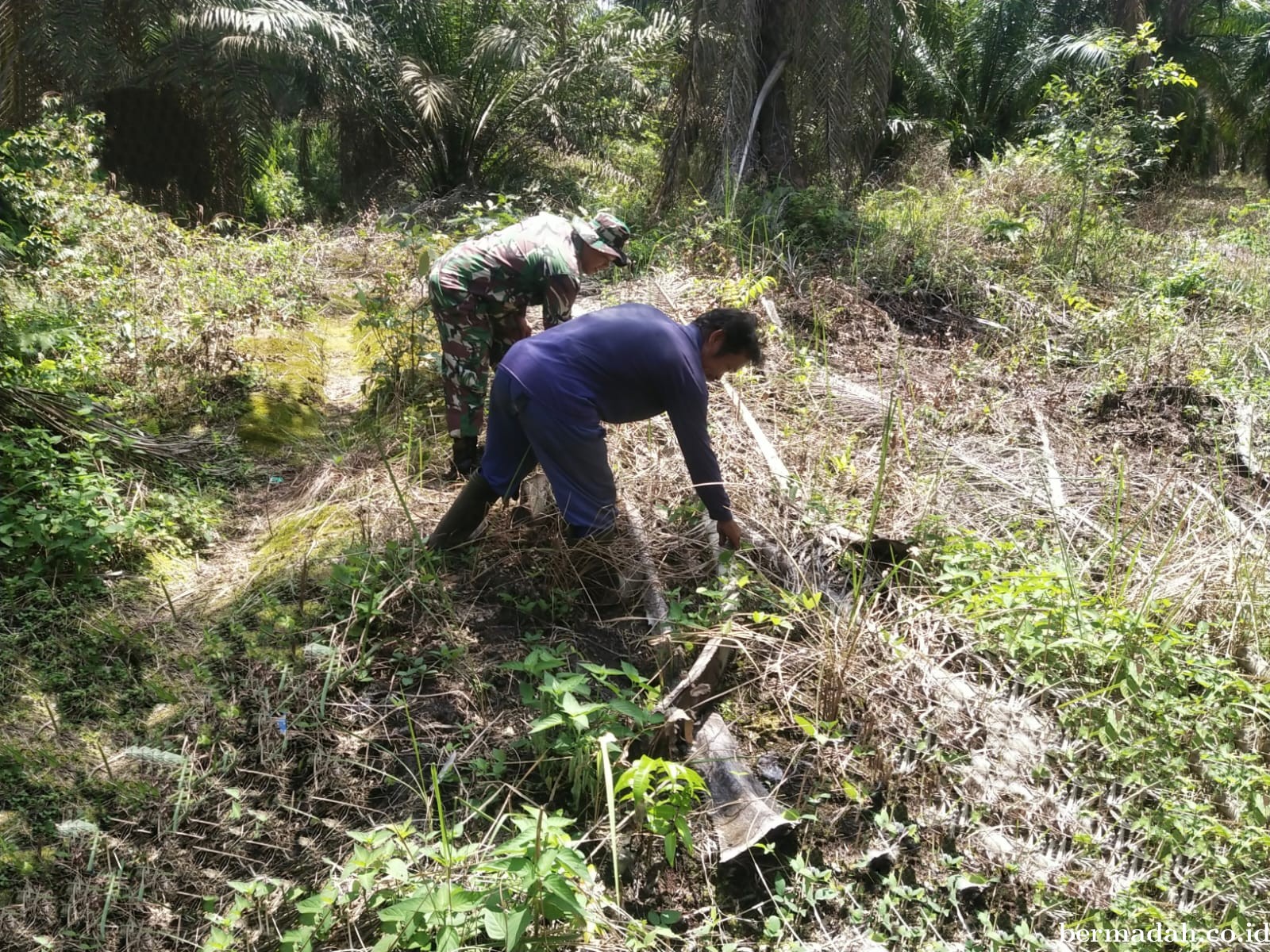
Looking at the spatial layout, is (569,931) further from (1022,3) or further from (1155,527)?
(1022,3)

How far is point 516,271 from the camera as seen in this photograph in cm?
402

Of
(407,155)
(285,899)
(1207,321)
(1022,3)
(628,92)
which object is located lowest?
(285,899)

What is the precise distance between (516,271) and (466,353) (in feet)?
1.62

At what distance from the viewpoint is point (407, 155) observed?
11.1 metres

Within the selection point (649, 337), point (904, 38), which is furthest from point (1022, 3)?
point (649, 337)

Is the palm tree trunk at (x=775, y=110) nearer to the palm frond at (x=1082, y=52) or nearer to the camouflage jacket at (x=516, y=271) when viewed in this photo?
the camouflage jacket at (x=516, y=271)

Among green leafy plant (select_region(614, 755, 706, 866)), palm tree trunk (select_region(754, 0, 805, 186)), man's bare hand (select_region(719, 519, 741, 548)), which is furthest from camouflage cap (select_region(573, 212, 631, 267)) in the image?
palm tree trunk (select_region(754, 0, 805, 186))

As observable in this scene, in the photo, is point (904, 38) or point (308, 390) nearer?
point (308, 390)

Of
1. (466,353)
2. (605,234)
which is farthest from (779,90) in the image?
(466,353)

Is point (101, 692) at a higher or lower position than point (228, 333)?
lower

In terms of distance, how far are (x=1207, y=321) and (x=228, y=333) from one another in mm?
6819

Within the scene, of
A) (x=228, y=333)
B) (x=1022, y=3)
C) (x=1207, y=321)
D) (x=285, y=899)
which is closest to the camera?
(x=285, y=899)

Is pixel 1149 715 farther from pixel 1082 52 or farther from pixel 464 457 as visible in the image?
pixel 1082 52

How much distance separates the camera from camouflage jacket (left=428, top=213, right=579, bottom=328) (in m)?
3.92
